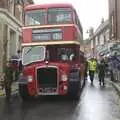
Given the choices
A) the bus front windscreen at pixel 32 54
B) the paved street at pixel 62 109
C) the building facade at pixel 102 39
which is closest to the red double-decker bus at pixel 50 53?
the bus front windscreen at pixel 32 54

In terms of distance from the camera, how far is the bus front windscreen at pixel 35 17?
2151 centimetres

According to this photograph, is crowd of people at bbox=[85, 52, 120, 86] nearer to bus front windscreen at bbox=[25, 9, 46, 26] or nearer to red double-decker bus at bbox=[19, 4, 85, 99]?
red double-decker bus at bbox=[19, 4, 85, 99]

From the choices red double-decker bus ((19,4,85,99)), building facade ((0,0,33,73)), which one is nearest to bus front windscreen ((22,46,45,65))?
red double-decker bus ((19,4,85,99))

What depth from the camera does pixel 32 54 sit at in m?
21.3

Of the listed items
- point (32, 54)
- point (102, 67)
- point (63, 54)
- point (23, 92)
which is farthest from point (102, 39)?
point (23, 92)

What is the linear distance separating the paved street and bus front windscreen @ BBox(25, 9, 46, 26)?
348cm

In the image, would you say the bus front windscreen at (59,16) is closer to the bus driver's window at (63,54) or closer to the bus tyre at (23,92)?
the bus driver's window at (63,54)

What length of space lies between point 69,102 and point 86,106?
6.67ft

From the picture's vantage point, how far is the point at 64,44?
69.8 feet

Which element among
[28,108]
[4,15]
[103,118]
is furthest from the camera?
[4,15]

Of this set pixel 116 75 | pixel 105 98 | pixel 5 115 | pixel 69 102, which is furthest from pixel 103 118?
pixel 116 75

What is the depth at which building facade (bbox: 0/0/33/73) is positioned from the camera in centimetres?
3906

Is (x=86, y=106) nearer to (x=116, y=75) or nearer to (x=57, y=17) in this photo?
(x=57, y=17)

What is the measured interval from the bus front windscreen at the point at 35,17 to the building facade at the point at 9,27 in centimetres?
1273
